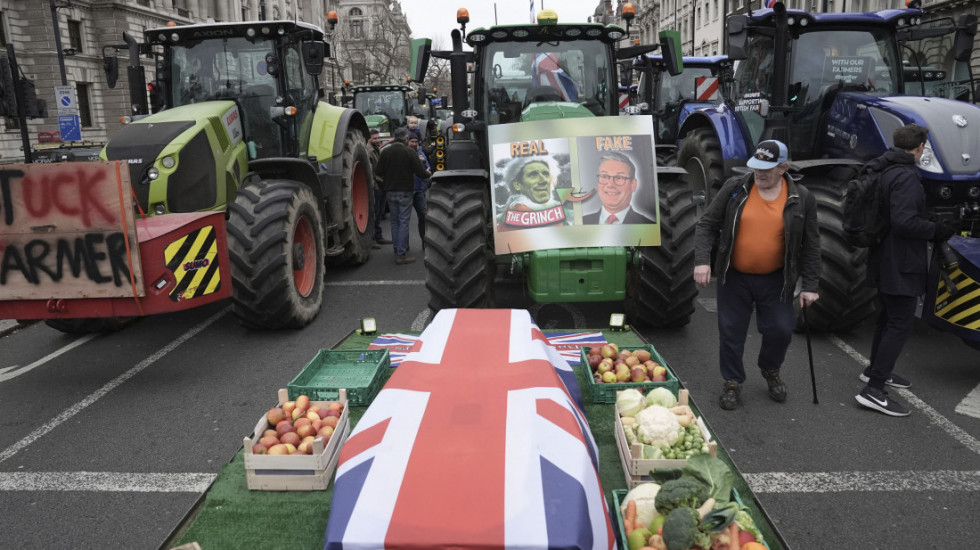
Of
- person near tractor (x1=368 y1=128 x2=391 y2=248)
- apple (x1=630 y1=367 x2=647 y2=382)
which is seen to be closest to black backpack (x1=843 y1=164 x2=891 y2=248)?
apple (x1=630 y1=367 x2=647 y2=382)

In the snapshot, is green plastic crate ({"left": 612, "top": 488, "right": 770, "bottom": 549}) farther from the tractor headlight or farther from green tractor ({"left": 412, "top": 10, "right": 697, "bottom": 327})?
the tractor headlight

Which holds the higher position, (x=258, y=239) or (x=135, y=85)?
(x=135, y=85)

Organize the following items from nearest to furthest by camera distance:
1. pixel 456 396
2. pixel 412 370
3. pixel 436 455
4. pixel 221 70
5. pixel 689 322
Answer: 1. pixel 436 455
2. pixel 456 396
3. pixel 412 370
4. pixel 689 322
5. pixel 221 70

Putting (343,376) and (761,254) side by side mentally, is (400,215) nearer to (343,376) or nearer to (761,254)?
(343,376)

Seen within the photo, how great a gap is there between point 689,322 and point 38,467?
17.3 ft

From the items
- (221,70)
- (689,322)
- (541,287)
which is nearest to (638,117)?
(541,287)

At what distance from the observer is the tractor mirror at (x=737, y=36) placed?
6.62 meters

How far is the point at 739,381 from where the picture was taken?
4980 millimetres

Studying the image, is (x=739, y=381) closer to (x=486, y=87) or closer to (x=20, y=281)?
(x=486, y=87)

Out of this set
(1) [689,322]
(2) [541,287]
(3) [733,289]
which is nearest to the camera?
(3) [733,289]

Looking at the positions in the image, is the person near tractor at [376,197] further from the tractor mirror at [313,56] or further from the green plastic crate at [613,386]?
the green plastic crate at [613,386]

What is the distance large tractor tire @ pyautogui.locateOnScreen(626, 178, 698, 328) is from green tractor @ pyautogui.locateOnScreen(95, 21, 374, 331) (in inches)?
124

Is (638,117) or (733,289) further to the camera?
(638,117)

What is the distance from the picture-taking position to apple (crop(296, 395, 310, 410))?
3852 mm
